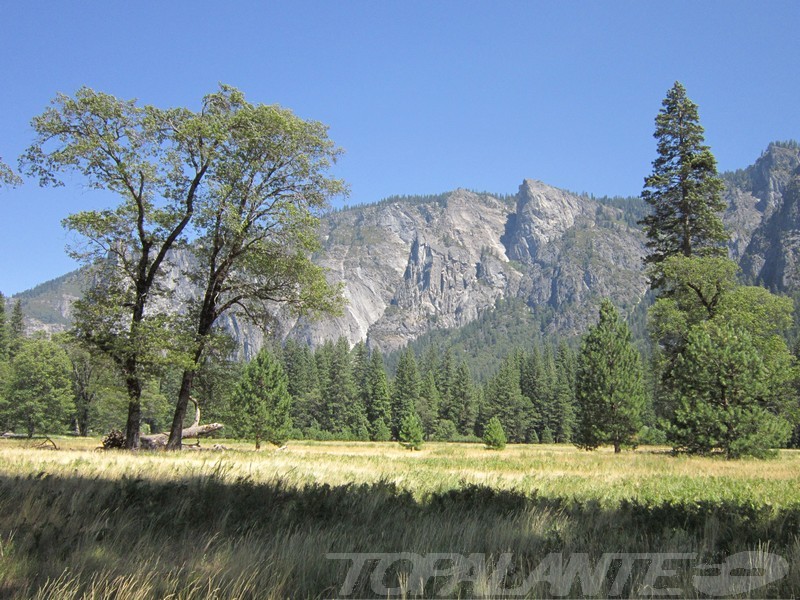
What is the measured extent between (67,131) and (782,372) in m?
27.8

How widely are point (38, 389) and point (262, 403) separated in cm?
2578

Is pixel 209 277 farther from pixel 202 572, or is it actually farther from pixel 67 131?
pixel 202 572

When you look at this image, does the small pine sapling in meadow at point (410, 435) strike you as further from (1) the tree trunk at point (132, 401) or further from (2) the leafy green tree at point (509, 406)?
(2) the leafy green tree at point (509, 406)

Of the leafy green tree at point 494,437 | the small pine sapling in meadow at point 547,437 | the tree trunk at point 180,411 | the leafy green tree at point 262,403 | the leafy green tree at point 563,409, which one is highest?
the tree trunk at point 180,411

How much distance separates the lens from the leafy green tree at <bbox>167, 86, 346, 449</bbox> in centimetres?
1625

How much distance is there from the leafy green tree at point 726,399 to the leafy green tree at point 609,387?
1126 cm

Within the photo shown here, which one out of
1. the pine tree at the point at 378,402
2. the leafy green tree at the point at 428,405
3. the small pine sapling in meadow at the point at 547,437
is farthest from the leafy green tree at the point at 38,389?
the small pine sapling in meadow at the point at 547,437

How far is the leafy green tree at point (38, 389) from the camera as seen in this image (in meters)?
49.8

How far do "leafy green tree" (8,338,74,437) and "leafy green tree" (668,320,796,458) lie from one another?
175 feet

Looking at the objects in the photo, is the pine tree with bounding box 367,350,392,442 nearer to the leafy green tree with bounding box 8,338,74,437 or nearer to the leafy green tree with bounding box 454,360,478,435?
the leafy green tree with bounding box 454,360,478,435

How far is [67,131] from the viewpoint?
15703 millimetres

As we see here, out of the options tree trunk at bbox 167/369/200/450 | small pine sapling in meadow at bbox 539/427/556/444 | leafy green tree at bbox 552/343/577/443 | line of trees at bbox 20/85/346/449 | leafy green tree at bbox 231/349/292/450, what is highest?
line of trees at bbox 20/85/346/449

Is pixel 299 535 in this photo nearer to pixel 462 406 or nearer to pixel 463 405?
pixel 462 406

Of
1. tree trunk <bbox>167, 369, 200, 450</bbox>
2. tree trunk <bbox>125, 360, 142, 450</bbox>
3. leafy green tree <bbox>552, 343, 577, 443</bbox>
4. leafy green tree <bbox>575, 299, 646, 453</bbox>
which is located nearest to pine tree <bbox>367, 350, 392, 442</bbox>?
leafy green tree <bbox>552, 343, 577, 443</bbox>
